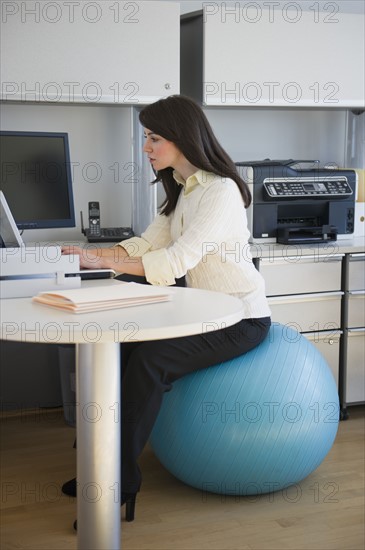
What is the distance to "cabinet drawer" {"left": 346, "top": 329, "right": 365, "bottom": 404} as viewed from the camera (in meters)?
3.67

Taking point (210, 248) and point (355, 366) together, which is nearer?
point (210, 248)

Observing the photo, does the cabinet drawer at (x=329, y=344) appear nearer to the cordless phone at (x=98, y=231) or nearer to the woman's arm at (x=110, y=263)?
the cordless phone at (x=98, y=231)

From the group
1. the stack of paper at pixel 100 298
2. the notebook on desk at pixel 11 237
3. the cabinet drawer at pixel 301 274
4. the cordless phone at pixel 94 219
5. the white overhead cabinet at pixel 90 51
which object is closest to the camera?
the stack of paper at pixel 100 298

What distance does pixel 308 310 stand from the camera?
3582mm

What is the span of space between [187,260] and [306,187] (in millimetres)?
1281

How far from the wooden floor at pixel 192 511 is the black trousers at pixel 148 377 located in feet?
0.75

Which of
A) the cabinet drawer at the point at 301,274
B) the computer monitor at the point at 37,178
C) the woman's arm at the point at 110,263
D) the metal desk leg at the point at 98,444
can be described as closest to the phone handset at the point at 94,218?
the computer monitor at the point at 37,178

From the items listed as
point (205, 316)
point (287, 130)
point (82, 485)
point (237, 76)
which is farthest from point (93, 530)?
point (287, 130)

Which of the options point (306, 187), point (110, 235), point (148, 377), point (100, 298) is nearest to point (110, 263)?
point (148, 377)

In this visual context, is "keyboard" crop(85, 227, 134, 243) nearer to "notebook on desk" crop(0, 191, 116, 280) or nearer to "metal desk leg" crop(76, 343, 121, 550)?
"notebook on desk" crop(0, 191, 116, 280)

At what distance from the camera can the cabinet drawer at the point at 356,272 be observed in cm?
363

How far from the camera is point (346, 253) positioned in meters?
3.61

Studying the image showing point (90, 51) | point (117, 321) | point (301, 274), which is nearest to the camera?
point (117, 321)

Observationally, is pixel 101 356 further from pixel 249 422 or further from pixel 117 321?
pixel 249 422
